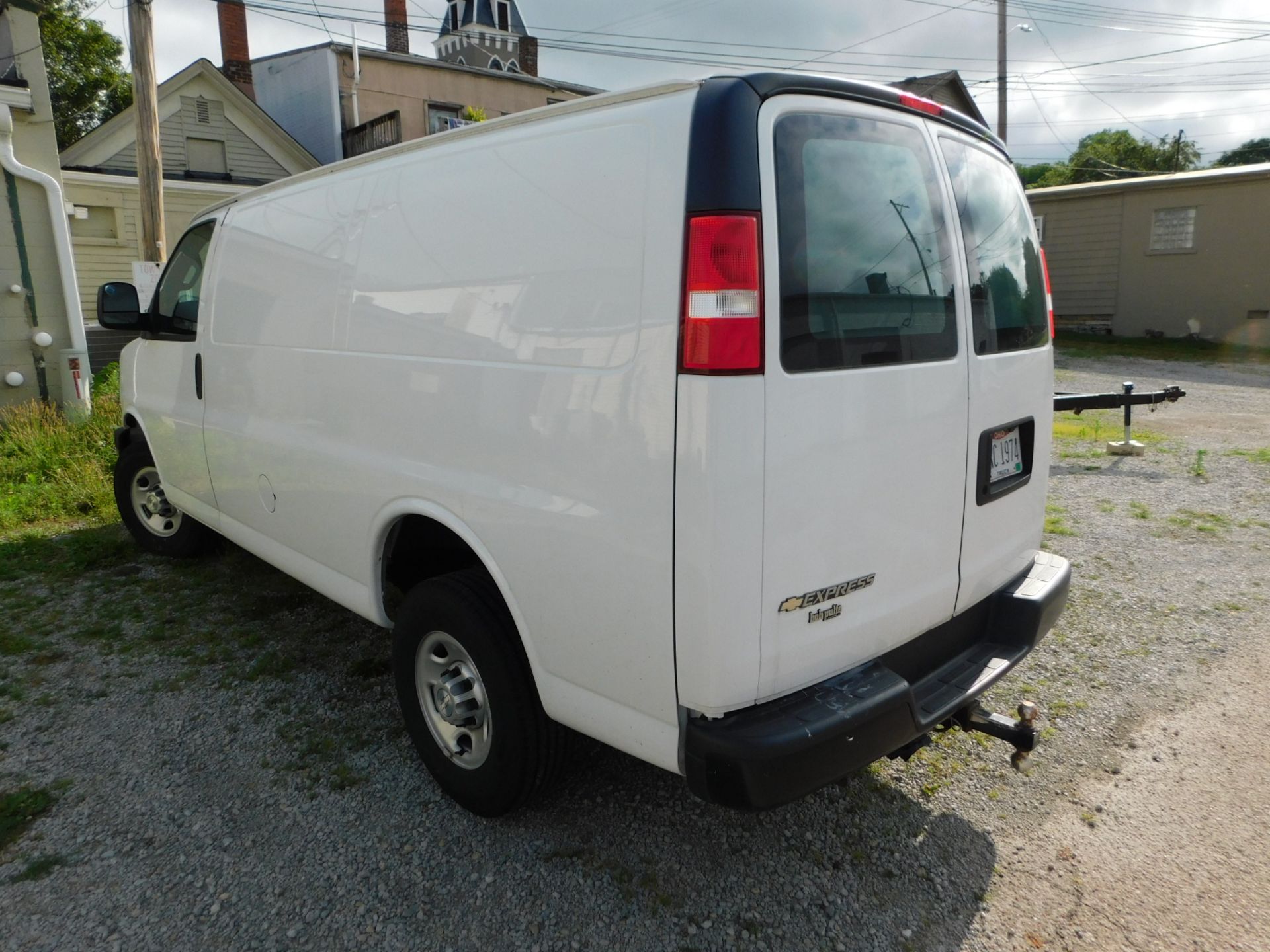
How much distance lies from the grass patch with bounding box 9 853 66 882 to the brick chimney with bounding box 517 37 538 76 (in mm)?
35556

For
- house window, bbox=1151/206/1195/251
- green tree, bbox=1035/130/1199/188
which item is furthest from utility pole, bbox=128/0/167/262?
green tree, bbox=1035/130/1199/188

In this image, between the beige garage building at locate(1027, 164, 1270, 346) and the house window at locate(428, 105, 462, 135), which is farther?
the house window at locate(428, 105, 462, 135)

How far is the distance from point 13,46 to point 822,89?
34.0ft

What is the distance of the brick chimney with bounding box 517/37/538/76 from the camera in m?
34.1

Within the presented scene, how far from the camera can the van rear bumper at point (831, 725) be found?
2133mm

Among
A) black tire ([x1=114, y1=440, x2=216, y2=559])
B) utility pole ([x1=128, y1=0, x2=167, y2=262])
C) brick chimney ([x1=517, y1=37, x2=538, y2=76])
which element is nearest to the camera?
black tire ([x1=114, y1=440, x2=216, y2=559])

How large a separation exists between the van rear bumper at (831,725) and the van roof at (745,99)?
4.36 feet

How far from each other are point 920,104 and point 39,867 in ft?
11.8

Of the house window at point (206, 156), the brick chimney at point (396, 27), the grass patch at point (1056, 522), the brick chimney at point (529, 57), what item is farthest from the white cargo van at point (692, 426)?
the brick chimney at point (529, 57)

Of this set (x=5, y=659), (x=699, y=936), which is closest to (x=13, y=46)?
(x=5, y=659)

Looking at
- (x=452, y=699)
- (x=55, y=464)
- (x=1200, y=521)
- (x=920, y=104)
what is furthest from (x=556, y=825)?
(x=55, y=464)

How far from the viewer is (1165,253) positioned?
1897 centimetres

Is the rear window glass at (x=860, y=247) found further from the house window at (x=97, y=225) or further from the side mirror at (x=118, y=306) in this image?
the house window at (x=97, y=225)

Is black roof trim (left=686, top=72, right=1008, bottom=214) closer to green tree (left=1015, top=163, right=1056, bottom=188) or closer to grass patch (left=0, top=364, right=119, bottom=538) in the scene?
grass patch (left=0, top=364, right=119, bottom=538)
